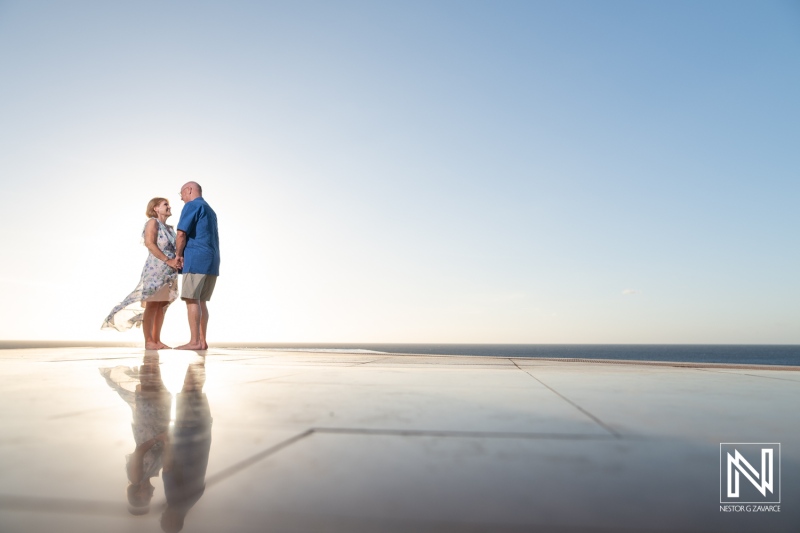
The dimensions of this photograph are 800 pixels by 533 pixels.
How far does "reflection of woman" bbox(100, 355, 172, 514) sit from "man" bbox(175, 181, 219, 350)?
143 inches

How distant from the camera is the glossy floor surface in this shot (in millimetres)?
824

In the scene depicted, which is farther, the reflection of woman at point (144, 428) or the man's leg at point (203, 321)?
the man's leg at point (203, 321)

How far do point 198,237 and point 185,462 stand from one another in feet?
19.9

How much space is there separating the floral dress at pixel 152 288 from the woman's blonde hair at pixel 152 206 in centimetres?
18

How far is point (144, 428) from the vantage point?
1.50m

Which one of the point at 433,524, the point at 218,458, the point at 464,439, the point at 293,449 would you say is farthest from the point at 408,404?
the point at 433,524

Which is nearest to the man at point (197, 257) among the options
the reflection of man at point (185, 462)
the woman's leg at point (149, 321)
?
the woman's leg at point (149, 321)

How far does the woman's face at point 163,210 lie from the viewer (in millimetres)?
7047

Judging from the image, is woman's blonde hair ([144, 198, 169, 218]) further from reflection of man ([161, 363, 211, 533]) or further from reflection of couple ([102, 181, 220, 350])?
reflection of man ([161, 363, 211, 533])

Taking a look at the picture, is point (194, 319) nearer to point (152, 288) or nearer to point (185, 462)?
point (152, 288)

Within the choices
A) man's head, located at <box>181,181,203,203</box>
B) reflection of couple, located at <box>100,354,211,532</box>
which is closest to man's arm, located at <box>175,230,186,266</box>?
man's head, located at <box>181,181,203,203</box>

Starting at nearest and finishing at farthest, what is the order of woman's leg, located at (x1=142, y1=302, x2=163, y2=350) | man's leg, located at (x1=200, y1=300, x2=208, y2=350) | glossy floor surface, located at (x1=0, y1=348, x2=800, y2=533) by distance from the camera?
1. glossy floor surface, located at (x1=0, y1=348, x2=800, y2=533)
2. man's leg, located at (x1=200, y1=300, x2=208, y2=350)
3. woman's leg, located at (x1=142, y1=302, x2=163, y2=350)

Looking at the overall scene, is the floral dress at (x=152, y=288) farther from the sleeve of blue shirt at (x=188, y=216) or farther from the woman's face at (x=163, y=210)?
the sleeve of blue shirt at (x=188, y=216)

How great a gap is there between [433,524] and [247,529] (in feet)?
0.96
